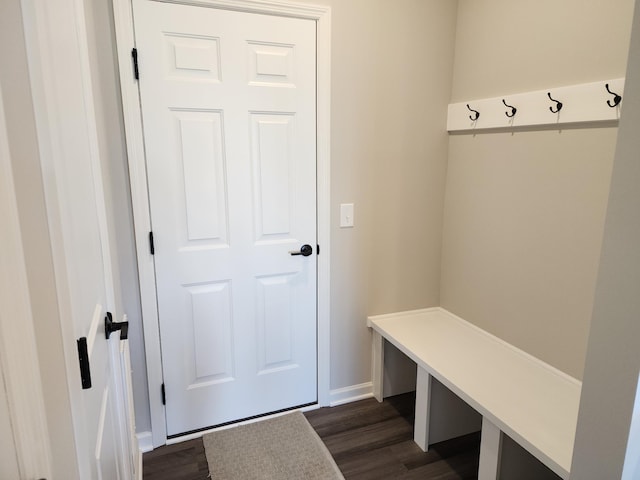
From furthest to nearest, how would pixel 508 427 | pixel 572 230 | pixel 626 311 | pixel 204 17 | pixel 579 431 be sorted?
pixel 204 17
pixel 572 230
pixel 508 427
pixel 579 431
pixel 626 311

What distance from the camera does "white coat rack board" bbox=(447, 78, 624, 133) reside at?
5.19ft

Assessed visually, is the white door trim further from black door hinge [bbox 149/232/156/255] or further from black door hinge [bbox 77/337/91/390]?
black door hinge [bbox 149/232/156/255]

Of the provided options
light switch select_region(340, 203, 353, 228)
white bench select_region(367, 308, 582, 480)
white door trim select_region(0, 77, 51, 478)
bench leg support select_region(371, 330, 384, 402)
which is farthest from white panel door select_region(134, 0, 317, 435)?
white door trim select_region(0, 77, 51, 478)

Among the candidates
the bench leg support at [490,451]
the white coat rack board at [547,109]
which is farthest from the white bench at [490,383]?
the white coat rack board at [547,109]

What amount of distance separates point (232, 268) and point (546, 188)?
5.13 ft

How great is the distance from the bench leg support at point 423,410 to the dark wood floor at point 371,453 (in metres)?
0.05

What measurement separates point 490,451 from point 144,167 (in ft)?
6.41

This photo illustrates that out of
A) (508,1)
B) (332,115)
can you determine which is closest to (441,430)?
(332,115)

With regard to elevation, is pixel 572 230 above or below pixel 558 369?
above

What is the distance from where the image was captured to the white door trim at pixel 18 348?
0.57 m

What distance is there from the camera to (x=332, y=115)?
7.23 ft

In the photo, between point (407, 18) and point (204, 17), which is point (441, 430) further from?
point (204, 17)

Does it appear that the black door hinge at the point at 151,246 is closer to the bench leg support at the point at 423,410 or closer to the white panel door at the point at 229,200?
the white panel door at the point at 229,200

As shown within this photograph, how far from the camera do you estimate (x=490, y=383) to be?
184cm
